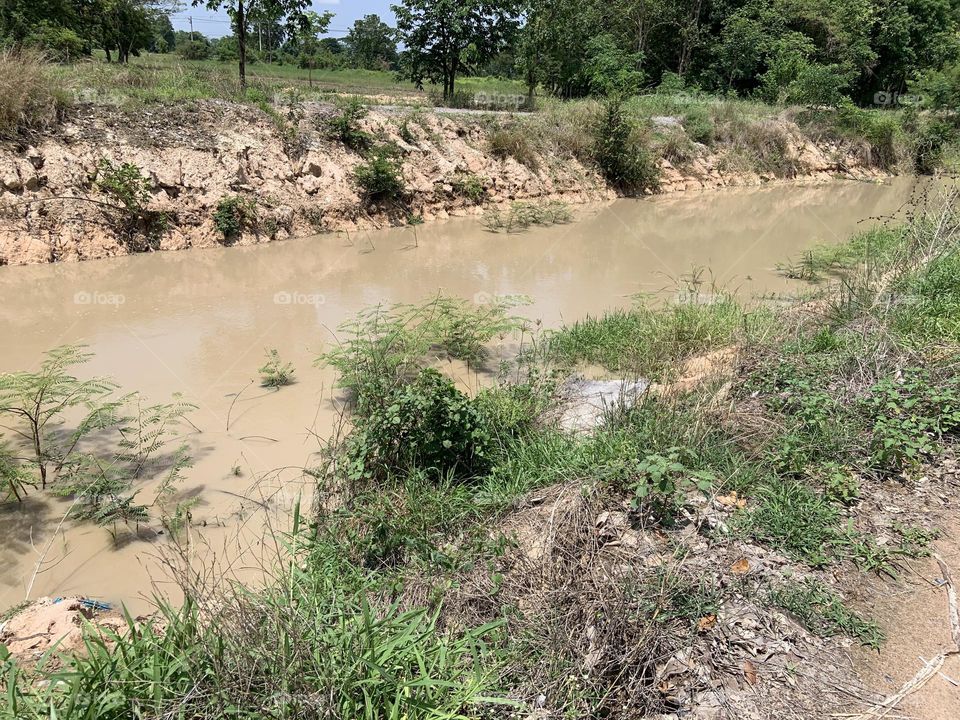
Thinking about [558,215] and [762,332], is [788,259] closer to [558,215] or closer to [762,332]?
[558,215]

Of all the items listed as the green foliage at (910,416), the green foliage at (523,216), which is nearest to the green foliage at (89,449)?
the green foliage at (910,416)

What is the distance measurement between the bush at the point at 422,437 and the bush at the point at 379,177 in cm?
861

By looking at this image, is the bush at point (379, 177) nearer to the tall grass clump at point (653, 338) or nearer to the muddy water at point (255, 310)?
Result: the muddy water at point (255, 310)

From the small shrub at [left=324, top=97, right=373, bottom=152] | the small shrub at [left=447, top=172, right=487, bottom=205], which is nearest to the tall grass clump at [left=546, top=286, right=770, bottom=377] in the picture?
the small shrub at [left=447, top=172, right=487, bottom=205]

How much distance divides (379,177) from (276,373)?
6.85 metres

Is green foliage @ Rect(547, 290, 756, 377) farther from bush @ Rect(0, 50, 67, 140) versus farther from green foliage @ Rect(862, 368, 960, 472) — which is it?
bush @ Rect(0, 50, 67, 140)

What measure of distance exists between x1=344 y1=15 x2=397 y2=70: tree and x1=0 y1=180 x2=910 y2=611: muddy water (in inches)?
1862

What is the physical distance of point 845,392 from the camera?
4.12 metres

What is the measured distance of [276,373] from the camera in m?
5.73

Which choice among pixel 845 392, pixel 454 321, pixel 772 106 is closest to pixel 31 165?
pixel 454 321

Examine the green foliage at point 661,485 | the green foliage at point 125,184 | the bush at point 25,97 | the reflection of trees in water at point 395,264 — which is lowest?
the green foliage at point 661,485

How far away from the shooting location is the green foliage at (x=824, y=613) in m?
2.62

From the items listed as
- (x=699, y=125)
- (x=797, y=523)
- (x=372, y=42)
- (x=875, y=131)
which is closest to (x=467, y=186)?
(x=699, y=125)

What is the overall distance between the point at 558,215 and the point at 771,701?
11.6 metres
